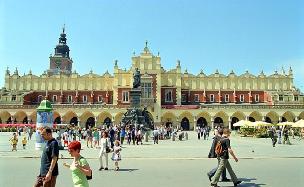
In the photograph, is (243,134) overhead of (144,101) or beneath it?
beneath

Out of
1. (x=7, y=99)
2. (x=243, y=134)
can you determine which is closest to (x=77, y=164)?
(x=243, y=134)

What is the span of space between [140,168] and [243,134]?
35.8 meters

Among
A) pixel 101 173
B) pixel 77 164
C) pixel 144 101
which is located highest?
pixel 144 101

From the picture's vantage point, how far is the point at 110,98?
238 feet

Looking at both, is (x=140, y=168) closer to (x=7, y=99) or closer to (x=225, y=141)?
(x=225, y=141)

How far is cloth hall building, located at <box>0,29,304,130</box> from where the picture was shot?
2581 inches

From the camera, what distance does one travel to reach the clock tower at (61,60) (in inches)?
3866

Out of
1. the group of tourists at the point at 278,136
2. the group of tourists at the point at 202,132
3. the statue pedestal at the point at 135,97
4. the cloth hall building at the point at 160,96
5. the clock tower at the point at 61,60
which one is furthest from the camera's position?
the clock tower at the point at 61,60

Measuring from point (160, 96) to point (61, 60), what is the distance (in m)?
40.8

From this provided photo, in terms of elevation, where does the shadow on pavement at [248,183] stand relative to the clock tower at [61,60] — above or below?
below

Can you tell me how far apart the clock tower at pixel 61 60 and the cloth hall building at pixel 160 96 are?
22.3m

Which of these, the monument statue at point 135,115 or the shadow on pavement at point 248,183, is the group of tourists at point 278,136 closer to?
the monument statue at point 135,115

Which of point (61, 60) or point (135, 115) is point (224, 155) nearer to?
point (135, 115)

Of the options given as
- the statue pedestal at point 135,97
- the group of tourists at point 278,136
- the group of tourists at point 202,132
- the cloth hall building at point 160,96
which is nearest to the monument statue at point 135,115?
the statue pedestal at point 135,97
